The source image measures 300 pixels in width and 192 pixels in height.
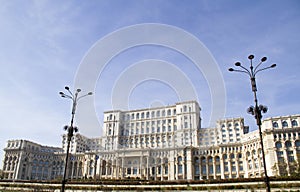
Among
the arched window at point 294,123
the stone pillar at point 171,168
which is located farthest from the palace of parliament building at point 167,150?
the arched window at point 294,123

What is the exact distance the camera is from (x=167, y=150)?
87.6 metres

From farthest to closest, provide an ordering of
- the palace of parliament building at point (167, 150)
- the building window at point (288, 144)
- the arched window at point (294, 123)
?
1. the palace of parliament building at point (167, 150)
2. the arched window at point (294, 123)
3. the building window at point (288, 144)

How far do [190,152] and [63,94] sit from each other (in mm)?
66399

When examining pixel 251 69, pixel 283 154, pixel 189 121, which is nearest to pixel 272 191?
pixel 251 69

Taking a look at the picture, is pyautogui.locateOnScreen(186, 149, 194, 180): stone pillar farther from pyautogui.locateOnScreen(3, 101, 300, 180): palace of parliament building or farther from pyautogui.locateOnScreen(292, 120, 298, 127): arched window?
pyautogui.locateOnScreen(292, 120, 298, 127): arched window

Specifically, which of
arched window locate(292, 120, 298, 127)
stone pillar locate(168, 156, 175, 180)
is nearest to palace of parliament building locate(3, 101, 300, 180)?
stone pillar locate(168, 156, 175, 180)

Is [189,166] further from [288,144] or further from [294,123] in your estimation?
[294,123]

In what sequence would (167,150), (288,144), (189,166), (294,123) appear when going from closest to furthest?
(288,144), (294,123), (189,166), (167,150)

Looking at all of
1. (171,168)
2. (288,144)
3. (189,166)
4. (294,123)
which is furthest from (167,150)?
(294,123)

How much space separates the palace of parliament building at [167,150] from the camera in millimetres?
73312

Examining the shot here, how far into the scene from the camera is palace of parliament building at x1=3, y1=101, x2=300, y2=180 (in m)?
73.3

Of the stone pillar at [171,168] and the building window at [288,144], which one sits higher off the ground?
the building window at [288,144]

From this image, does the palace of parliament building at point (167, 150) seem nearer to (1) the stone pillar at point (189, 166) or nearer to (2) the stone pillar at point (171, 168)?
(2) the stone pillar at point (171, 168)

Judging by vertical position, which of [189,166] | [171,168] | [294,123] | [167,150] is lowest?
[171,168]
